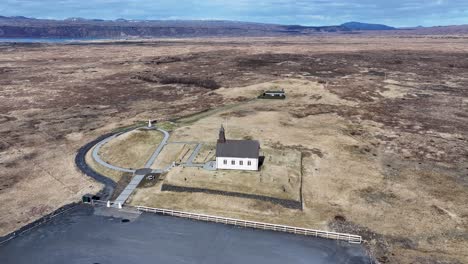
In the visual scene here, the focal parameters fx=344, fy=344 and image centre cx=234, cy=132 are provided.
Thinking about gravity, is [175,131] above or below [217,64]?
below

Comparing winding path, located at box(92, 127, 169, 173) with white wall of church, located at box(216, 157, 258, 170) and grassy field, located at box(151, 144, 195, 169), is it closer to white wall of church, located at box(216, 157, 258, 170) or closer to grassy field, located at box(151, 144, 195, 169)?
grassy field, located at box(151, 144, 195, 169)

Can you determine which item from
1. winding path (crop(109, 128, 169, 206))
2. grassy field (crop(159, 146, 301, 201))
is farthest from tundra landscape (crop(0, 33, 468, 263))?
winding path (crop(109, 128, 169, 206))

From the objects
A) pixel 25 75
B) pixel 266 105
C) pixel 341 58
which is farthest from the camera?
pixel 341 58

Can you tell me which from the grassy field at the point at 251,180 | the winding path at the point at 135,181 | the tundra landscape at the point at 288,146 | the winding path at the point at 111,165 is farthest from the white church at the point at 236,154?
the winding path at the point at 111,165

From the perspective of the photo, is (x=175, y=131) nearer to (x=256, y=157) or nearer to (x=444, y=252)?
(x=256, y=157)

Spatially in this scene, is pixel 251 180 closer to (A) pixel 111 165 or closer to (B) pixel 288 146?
(B) pixel 288 146

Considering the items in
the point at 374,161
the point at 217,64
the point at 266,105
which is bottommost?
the point at 374,161

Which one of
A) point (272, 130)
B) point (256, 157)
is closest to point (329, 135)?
point (272, 130)
